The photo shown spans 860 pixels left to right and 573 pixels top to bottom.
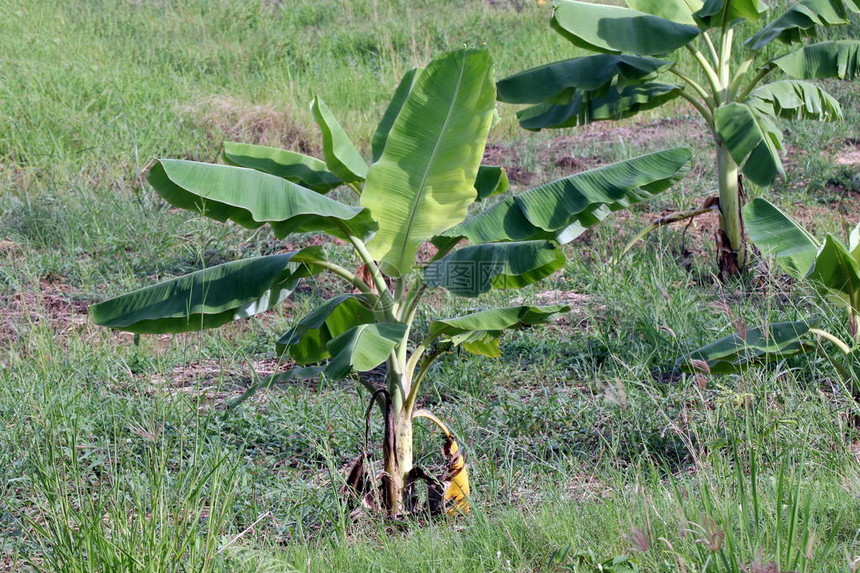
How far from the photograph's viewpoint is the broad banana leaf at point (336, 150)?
354 cm

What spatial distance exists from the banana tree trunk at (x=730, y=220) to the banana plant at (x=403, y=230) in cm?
238

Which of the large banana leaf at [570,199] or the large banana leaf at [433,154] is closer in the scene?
the large banana leaf at [433,154]

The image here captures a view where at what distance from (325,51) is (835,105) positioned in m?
7.63

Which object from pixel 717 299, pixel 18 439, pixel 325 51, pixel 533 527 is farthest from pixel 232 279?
pixel 325 51

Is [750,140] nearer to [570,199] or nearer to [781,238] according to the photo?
[781,238]

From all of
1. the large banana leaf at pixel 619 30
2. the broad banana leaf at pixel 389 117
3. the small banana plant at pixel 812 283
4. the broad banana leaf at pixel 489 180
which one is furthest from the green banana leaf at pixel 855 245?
the broad banana leaf at pixel 389 117

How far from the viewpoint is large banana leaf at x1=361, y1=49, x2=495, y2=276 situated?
3.34 meters

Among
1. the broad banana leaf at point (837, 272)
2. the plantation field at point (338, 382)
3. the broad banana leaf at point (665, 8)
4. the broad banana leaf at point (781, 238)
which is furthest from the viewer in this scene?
the broad banana leaf at point (665, 8)

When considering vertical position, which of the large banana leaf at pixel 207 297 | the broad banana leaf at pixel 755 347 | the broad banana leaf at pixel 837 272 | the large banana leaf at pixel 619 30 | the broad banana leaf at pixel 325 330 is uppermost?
the large banana leaf at pixel 619 30

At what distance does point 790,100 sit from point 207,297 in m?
4.20

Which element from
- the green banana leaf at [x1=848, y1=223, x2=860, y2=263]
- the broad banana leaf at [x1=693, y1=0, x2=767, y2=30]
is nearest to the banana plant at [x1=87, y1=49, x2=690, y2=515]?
the green banana leaf at [x1=848, y1=223, x2=860, y2=263]

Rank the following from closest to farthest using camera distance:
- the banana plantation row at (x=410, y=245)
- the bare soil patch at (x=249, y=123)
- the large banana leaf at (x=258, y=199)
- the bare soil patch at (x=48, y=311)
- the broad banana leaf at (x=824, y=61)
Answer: the large banana leaf at (x=258, y=199), the banana plantation row at (x=410, y=245), the bare soil patch at (x=48, y=311), the broad banana leaf at (x=824, y=61), the bare soil patch at (x=249, y=123)

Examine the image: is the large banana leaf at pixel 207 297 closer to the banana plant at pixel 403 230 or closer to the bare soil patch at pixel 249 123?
the banana plant at pixel 403 230

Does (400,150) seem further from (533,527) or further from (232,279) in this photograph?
(533,527)
